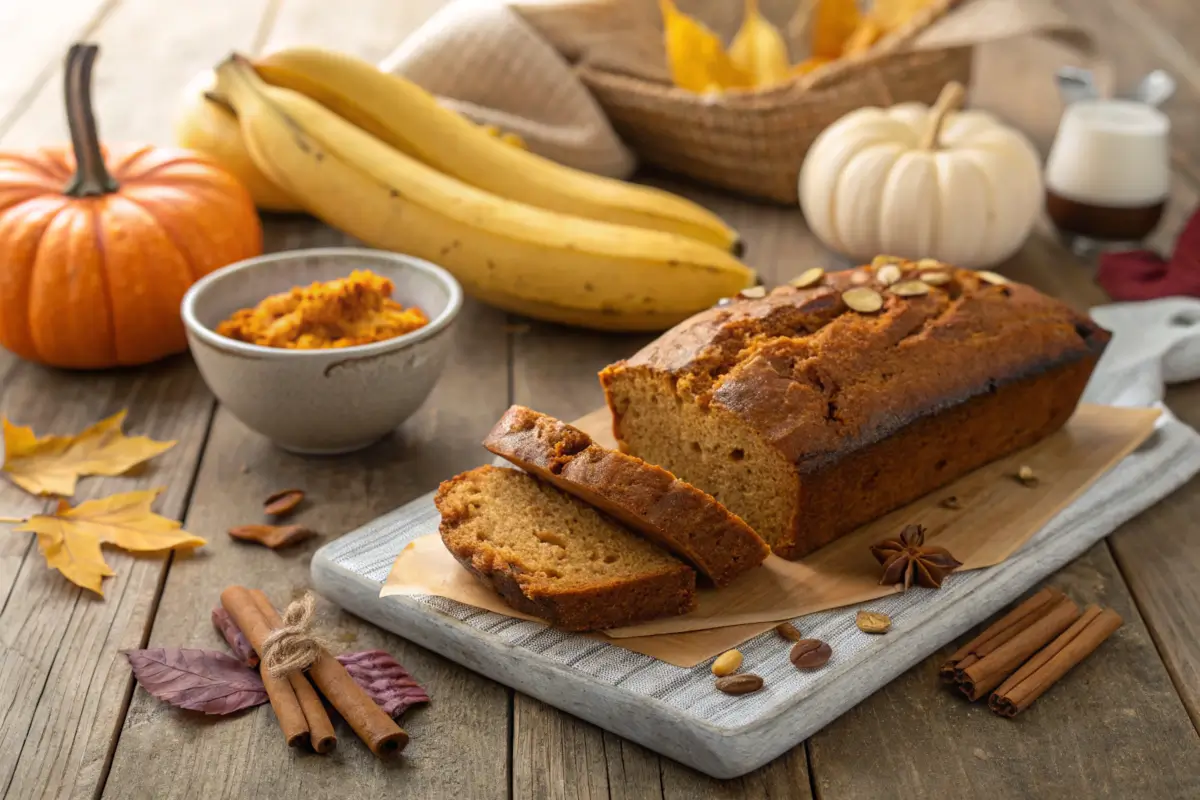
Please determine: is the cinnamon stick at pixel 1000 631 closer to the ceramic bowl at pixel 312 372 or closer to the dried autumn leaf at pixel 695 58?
the ceramic bowl at pixel 312 372

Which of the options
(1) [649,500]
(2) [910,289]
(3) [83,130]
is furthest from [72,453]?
(2) [910,289]

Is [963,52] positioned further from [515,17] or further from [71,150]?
[71,150]

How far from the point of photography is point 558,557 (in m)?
1.89

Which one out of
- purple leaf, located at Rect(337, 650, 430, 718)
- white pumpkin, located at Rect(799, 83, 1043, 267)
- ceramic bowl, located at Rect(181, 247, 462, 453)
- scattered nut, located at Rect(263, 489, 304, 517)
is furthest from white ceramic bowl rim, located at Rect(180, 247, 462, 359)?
white pumpkin, located at Rect(799, 83, 1043, 267)

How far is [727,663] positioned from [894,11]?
268cm

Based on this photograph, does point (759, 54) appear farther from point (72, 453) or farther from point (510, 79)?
point (72, 453)

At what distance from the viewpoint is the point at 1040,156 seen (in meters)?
4.00

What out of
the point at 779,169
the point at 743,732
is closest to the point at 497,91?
the point at 779,169

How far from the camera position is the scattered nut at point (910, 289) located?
7.55 ft

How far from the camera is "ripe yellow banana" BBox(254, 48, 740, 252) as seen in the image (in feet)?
10.2

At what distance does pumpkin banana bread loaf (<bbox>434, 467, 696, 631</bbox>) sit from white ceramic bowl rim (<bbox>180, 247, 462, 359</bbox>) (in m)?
0.38

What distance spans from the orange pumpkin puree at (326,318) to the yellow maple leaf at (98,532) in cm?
35

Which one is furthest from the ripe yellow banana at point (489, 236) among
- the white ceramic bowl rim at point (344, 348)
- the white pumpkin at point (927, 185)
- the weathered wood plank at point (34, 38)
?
the weathered wood plank at point (34, 38)

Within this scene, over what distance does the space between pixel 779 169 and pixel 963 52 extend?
657mm
